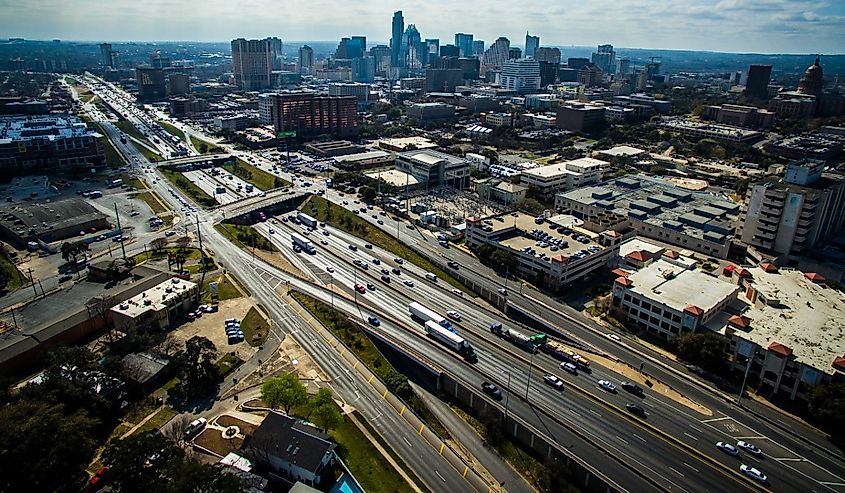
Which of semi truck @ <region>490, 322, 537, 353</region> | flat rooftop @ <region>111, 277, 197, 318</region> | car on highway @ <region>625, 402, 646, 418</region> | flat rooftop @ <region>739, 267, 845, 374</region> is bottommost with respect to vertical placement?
car on highway @ <region>625, 402, 646, 418</region>

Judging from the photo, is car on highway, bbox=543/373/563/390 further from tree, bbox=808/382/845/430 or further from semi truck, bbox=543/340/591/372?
tree, bbox=808/382/845/430

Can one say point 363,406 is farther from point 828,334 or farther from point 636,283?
point 828,334

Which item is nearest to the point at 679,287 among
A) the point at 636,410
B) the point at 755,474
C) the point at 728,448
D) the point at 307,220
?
the point at 636,410

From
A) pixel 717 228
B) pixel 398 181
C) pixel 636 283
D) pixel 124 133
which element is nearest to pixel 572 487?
pixel 636 283

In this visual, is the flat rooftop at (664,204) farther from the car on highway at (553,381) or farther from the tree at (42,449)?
the tree at (42,449)

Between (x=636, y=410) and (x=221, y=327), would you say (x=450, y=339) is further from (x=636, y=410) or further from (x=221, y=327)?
(x=221, y=327)

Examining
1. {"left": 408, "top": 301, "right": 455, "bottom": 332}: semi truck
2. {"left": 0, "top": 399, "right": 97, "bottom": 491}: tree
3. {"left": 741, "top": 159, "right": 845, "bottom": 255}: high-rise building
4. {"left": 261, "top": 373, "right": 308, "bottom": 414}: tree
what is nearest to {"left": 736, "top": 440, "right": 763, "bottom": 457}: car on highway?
{"left": 408, "top": 301, "right": 455, "bottom": 332}: semi truck
